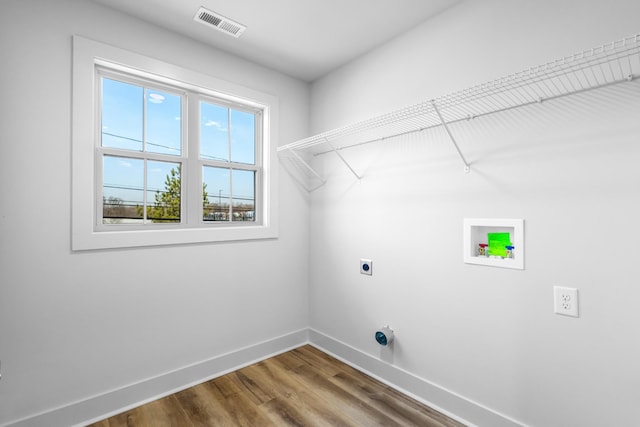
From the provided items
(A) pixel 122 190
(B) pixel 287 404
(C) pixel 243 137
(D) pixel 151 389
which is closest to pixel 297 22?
(C) pixel 243 137

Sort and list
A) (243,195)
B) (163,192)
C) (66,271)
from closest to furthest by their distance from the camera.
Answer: (66,271) < (163,192) < (243,195)

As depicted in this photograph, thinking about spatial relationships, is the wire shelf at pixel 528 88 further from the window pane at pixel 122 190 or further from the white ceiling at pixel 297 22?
the window pane at pixel 122 190

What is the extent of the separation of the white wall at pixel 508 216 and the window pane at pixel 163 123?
1.32m

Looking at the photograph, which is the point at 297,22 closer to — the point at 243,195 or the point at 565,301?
the point at 243,195

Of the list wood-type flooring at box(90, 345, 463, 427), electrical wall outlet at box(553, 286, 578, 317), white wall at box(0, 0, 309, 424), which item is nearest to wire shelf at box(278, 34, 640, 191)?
electrical wall outlet at box(553, 286, 578, 317)

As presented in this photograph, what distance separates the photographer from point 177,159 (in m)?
2.23

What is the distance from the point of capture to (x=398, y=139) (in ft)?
7.09

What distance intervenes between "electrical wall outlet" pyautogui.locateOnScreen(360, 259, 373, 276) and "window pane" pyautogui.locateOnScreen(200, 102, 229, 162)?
4.44 ft

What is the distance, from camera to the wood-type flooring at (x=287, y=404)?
180 cm

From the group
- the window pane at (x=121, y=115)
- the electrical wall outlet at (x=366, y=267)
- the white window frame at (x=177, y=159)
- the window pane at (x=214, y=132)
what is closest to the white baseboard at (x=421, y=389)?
the electrical wall outlet at (x=366, y=267)

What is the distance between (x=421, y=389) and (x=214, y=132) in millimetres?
2359

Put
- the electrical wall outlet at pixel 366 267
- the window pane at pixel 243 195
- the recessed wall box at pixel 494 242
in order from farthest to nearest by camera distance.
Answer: the window pane at pixel 243 195
the electrical wall outlet at pixel 366 267
the recessed wall box at pixel 494 242

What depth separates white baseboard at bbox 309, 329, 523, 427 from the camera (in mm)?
A: 1711

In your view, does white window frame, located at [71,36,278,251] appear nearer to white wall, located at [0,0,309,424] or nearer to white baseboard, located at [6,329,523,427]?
white wall, located at [0,0,309,424]
